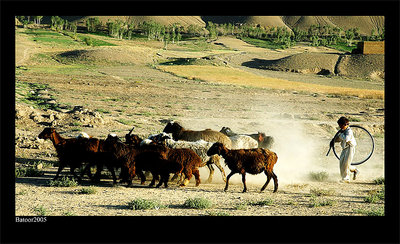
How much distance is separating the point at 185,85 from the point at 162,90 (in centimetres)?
556

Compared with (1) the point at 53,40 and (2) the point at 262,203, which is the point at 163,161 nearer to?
(2) the point at 262,203

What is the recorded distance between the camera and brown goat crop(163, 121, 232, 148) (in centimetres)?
1388

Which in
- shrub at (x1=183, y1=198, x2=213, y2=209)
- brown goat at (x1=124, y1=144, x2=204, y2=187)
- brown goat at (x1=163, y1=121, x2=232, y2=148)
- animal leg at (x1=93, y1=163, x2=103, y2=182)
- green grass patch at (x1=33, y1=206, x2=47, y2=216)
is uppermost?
brown goat at (x1=163, y1=121, x2=232, y2=148)

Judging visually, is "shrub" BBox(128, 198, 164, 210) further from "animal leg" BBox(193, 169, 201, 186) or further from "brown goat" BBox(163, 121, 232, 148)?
"brown goat" BBox(163, 121, 232, 148)

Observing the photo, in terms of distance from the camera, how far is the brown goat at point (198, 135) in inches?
547

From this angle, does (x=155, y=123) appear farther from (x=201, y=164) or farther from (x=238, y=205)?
(x=238, y=205)

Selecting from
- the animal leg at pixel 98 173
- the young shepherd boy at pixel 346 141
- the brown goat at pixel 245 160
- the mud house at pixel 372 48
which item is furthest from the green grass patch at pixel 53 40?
the young shepherd boy at pixel 346 141

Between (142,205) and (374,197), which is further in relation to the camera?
(374,197)

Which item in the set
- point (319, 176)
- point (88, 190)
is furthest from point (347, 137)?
point (88, 190)

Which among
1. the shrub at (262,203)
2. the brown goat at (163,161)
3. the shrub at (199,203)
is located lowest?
the shrub at (262,203)

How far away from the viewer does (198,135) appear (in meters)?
14.2

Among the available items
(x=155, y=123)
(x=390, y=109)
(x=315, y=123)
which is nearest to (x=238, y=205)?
(x=390, y=109)

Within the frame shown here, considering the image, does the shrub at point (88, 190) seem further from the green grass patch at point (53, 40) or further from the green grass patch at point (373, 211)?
the green grass patch at point (53, 40)

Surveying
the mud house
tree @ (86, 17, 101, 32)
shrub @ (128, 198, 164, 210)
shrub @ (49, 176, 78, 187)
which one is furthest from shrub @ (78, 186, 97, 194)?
tree @ (86, 17, 101, 32)
